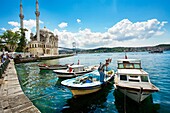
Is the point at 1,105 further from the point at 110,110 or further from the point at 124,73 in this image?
the point at 124,73

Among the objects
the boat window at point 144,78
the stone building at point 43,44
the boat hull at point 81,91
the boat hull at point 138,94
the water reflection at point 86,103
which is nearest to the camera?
the boat hull at point 138,94

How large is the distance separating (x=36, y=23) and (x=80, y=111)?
76523mm

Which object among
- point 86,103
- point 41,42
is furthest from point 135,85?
point 41,42

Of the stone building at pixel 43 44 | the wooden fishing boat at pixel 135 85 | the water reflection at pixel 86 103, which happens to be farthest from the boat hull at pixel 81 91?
the stone building at pixel 43 44

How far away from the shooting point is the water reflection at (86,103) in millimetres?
7672

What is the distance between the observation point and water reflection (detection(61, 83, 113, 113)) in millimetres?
7672

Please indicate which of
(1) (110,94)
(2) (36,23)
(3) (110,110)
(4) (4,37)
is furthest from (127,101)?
(2) (36,23)

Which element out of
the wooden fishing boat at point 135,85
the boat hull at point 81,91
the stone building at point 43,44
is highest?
the stone building at point 43,44

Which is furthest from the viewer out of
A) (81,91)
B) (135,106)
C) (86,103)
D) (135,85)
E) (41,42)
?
(41,42)

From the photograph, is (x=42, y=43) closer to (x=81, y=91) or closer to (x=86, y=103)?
(x=81, y=91)

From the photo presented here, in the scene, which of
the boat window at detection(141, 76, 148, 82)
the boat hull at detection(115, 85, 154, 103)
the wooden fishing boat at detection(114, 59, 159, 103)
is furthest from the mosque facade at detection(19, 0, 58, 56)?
the boat hull at detection(115, 85, 154, 103)

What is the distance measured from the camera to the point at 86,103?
336 inches

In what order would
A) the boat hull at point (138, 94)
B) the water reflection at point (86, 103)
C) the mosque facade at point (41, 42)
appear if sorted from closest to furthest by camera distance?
the boat hull at point (138, 94) → the water reflection at point (86, 103) → the mosque facade at point (41, 42)

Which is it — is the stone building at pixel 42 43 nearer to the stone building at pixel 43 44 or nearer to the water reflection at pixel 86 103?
the stone building at pixel 43 44
